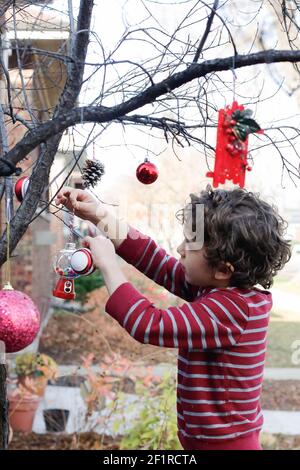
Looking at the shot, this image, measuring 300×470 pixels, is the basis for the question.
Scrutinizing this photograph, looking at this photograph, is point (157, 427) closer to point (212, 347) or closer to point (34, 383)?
point (34, 383)

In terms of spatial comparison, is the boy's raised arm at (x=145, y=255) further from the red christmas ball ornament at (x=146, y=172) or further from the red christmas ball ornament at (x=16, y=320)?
the red christmas ball ornament at (x=16, y=320)

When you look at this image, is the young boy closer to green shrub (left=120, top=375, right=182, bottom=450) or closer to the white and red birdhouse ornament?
the white and red birdhouse ornament

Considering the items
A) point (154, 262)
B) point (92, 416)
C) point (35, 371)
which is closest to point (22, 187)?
point (154, 262)

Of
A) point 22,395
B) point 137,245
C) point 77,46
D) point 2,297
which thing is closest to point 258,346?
point 137,245

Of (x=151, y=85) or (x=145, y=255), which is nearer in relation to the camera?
(x=151, y=85)

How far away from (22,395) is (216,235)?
322 cm

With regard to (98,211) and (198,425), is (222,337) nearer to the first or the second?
(198,425)

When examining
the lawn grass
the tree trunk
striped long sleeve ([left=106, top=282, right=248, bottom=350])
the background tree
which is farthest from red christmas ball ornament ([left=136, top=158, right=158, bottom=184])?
the lawn grass

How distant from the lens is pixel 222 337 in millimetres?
1404

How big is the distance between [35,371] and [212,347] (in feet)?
11.3

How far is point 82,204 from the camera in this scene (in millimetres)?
1618

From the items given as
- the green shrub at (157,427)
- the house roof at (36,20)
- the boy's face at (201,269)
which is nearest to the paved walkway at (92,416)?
the green shrub at (157,427)

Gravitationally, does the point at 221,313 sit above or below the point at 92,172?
below

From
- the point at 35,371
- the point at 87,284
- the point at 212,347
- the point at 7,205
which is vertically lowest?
the point at 35,371
